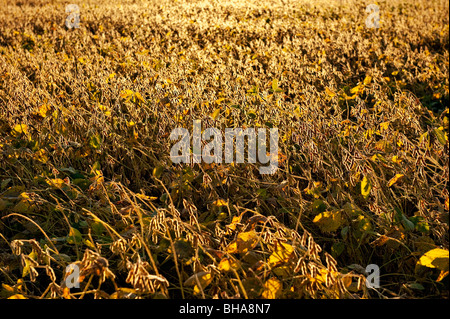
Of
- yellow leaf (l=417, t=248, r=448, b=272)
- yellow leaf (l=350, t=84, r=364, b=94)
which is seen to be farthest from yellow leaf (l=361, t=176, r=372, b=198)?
yellow leaf (l=350, t=84, r=364, b=94)

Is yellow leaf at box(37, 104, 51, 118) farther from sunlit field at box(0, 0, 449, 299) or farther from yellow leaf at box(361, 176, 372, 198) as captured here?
yellow leaf at box(361, 176, 372, 198)

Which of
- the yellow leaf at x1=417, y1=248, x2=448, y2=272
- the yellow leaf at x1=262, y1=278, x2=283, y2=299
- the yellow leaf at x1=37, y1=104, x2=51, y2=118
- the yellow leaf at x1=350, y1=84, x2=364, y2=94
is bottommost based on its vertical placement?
the yellow leaf at x1=262, y1=278, x2=283, y2=299

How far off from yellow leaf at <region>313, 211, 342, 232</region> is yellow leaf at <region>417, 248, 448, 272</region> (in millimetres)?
385

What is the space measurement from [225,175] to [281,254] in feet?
2.44

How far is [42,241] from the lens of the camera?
5.88ft

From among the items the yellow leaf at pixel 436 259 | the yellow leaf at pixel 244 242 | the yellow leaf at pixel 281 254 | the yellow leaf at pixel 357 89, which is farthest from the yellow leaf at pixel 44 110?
the yellow leaf at pixel 436 259

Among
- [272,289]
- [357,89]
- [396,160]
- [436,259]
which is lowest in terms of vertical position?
[272,289]

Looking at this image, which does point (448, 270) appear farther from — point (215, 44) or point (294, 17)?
point (294, 17)

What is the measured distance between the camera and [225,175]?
2.09 meters

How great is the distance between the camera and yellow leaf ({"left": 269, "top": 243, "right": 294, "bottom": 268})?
1.37m

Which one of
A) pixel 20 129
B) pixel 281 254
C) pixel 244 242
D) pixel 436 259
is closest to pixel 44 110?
pixel 20 129

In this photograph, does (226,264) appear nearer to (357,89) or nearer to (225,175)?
(225,175)
